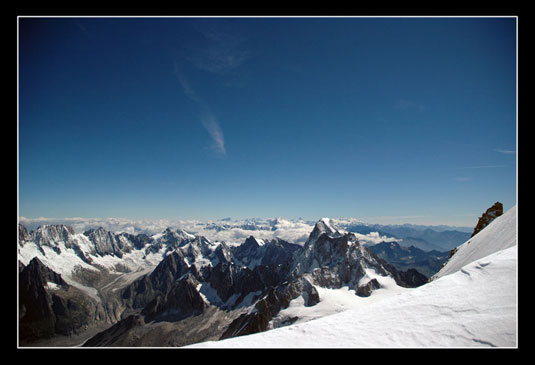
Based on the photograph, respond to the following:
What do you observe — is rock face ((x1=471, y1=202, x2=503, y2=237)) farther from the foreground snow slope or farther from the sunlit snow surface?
the foreground snow slope

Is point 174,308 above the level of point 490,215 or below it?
below

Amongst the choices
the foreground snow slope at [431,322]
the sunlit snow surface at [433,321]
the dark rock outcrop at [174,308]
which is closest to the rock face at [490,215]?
the sunlit snow surface at [433,321]

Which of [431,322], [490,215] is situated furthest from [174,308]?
[431,322]

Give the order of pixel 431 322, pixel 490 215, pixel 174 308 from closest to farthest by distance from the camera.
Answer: pixel 431 322
pixel 490 215
pixel 174 308

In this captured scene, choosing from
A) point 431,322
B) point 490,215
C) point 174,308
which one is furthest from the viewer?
point 174,308

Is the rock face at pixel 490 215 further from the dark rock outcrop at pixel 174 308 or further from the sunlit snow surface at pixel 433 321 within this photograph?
the dark rock outcrop at pixel 174 308

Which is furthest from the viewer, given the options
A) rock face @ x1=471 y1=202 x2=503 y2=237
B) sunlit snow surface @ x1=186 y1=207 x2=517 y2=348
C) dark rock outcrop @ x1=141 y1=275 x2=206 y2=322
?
dark rock outcrop @ x1=141 y1=275 x2=206 y2=322

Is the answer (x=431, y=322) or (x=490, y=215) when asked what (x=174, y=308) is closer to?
(x=490, y=215)

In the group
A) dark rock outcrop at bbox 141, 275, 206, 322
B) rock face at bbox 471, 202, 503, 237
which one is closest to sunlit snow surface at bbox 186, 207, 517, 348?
rock face at bbox 471, 202, 503, 237
